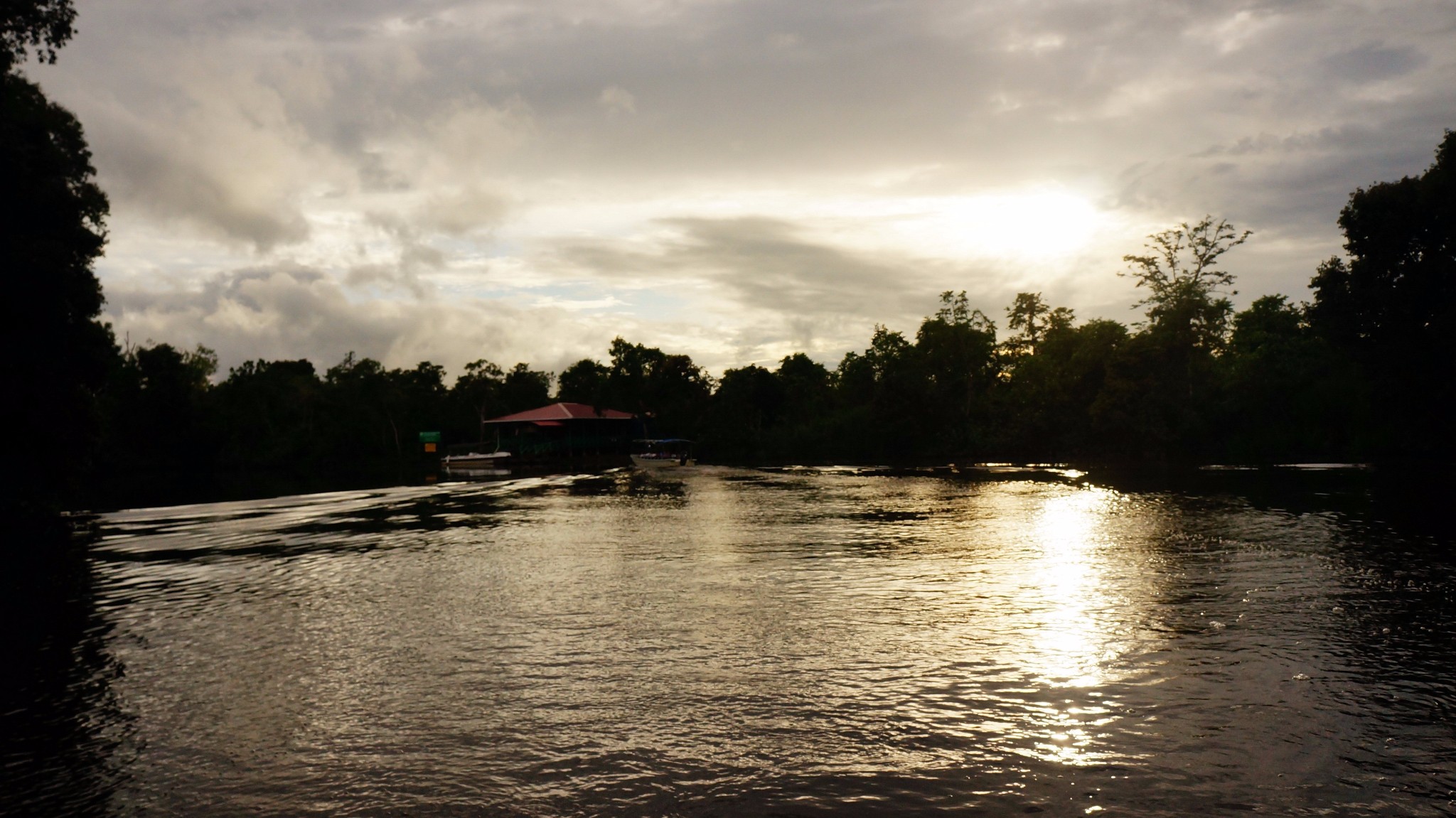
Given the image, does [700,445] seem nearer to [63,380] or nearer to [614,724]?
[63,380]

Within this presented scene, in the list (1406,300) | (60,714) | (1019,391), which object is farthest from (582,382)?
(60,714)

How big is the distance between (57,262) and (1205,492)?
38.8 m

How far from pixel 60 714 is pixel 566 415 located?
79.5 metres

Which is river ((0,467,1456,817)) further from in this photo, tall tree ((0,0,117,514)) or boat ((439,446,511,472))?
boat ((439,446,511,472))

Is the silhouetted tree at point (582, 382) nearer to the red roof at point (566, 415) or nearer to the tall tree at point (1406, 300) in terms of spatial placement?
the red roof at point (566, 415)

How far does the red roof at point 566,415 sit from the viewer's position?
87.4 m

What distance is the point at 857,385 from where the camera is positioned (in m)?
99.6

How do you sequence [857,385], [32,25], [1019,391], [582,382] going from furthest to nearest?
[582,382] < [857,385] < [1019,391] < [32,25]

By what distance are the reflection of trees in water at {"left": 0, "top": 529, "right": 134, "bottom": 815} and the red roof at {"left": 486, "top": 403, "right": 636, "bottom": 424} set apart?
72.5 meters

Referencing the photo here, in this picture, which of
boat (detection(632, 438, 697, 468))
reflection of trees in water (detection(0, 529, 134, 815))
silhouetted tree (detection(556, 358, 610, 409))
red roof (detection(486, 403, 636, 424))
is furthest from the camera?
silhouetted tree (detection(556, 358, 610, 409))

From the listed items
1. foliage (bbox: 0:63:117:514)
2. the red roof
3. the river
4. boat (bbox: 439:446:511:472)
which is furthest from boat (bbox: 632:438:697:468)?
the river

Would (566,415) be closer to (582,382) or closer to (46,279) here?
(582,382)

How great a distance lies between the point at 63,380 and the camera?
1096 inches

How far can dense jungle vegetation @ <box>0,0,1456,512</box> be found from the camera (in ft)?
87.7
